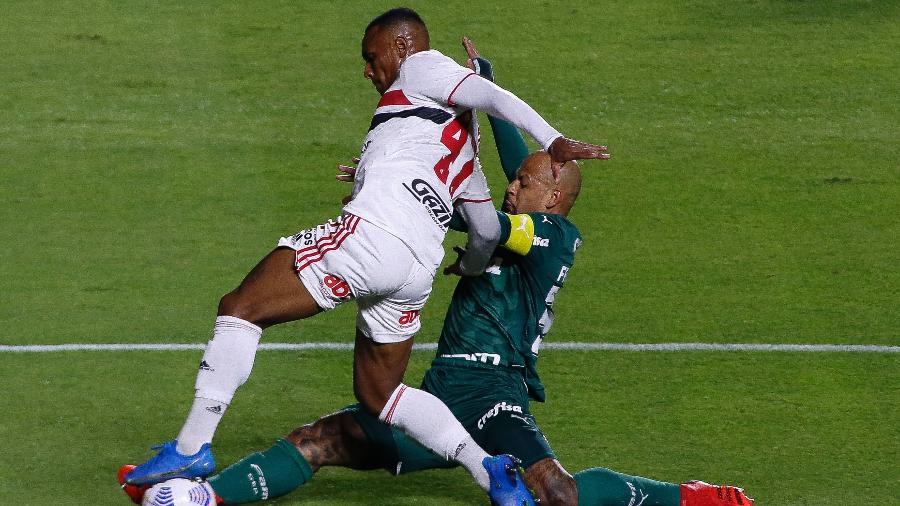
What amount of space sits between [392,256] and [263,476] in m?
1.00

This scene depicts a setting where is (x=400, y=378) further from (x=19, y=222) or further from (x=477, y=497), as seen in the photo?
(x=19, y=222)

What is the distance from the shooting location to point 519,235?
6355mm

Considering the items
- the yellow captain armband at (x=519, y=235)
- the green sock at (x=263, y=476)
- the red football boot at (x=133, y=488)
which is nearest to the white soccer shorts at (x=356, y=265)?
the yellow captain armband at (x=519, y=235)

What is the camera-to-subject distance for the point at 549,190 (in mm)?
6656

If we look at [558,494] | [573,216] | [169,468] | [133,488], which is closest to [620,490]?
[558,494]

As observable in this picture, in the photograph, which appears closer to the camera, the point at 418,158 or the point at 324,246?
the point at 324,246

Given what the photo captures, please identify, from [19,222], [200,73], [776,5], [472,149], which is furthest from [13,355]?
[776,5]

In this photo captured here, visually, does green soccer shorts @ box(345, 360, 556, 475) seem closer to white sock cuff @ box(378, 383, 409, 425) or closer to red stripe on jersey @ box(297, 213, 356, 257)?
white sock cuff @ box(378, 383, 409, 425)

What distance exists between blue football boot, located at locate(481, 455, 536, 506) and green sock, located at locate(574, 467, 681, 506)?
310 millimetres

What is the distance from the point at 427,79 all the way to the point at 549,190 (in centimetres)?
85

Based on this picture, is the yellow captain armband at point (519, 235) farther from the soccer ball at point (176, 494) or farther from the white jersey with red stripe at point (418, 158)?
the soccer ball at point (176, 494)

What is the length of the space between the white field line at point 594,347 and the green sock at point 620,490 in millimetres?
2152

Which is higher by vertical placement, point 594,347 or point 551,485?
point 551,485

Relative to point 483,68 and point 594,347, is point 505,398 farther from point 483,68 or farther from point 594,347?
point 594,347
